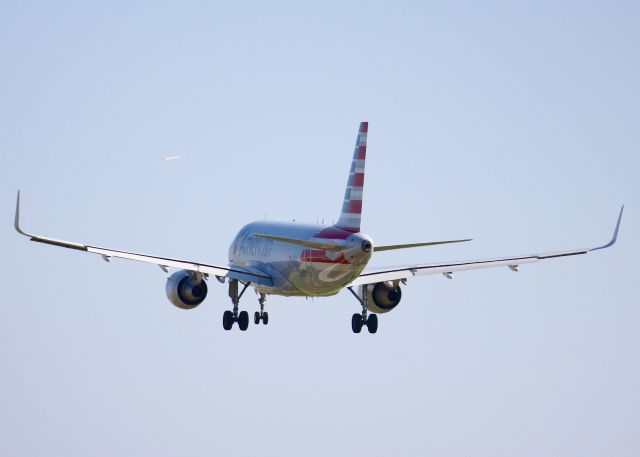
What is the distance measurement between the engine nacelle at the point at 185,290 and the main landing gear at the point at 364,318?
833 cm

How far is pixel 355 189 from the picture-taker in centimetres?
11400

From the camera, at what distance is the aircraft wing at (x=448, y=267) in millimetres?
121562

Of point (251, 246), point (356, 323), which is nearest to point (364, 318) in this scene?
point (356, 323)

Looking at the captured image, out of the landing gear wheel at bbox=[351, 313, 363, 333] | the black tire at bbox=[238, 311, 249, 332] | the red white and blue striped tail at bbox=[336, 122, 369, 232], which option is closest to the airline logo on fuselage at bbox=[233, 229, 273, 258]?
the black tire at bbox=[238, 311, 249, 332]

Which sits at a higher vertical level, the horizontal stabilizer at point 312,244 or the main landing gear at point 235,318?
the horizontal stabilizer at point 312,244

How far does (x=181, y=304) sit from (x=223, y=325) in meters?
3.14

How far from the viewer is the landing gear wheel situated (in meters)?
124

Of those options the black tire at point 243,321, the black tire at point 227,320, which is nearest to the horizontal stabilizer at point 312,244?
the black tire at point 243,321

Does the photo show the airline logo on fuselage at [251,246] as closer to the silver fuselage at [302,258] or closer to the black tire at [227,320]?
the silver fuselage at [302,258]

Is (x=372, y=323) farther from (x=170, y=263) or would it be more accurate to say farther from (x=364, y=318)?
(x=170, y=263)

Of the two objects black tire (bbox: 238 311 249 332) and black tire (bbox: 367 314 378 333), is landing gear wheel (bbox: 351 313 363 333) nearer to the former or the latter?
black tire (bbox: 367 314 378 333)

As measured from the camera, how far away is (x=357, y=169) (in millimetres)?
114375

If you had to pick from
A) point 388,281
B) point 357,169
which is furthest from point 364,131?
point 388,281

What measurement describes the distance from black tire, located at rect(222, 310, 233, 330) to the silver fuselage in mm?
2245
